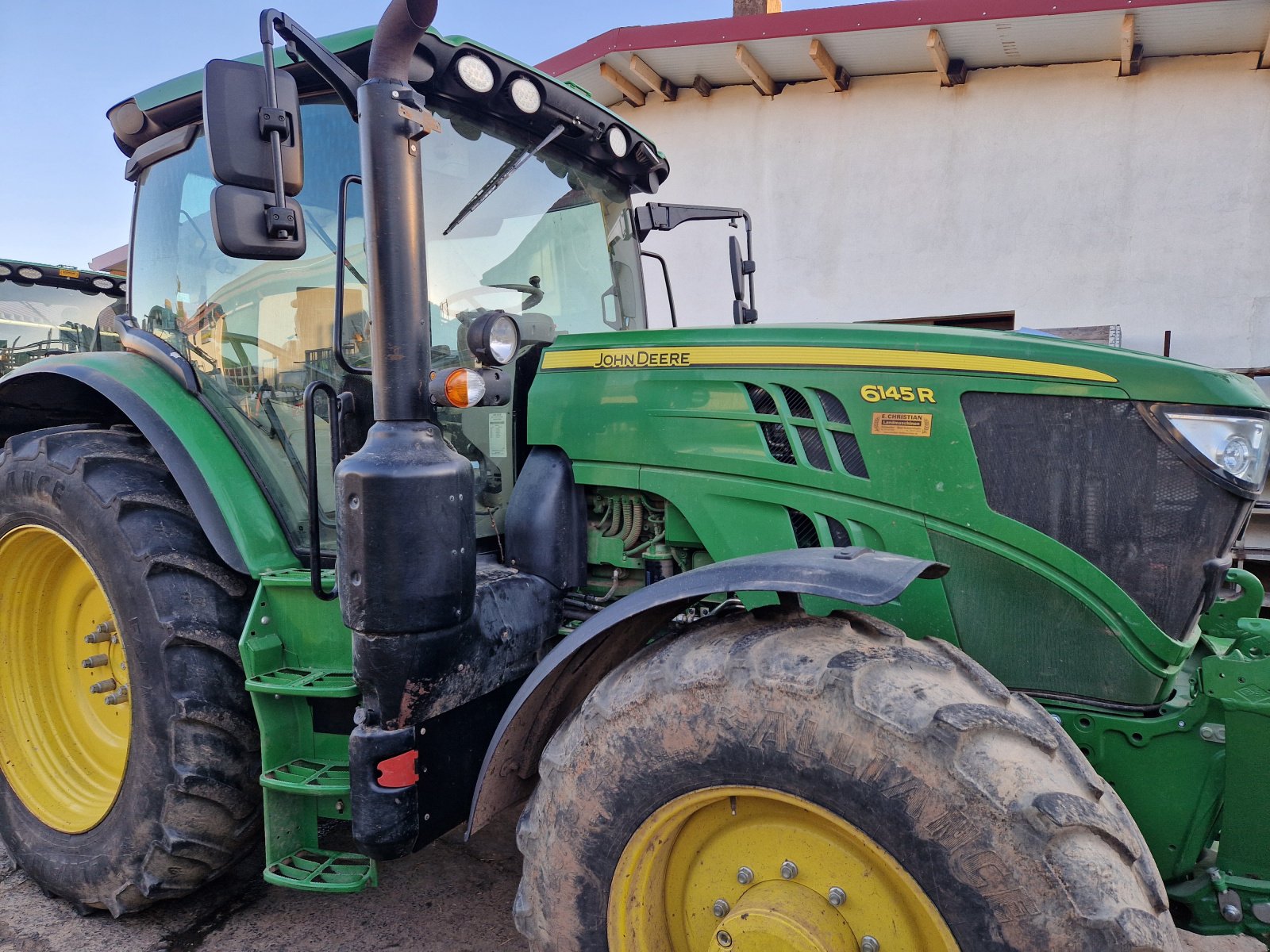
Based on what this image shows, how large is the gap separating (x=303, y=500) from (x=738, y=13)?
7.78m

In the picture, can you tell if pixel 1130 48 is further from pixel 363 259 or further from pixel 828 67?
pixel 363 259

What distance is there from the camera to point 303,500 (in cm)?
263

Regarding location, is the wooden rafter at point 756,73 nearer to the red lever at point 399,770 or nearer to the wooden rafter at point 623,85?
the wooden rafter at point 623,85

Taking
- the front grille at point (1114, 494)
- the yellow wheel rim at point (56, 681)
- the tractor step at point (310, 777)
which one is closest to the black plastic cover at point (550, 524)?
the tractor step at point (310, 777)

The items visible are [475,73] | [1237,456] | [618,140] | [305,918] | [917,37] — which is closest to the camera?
[1237,456]

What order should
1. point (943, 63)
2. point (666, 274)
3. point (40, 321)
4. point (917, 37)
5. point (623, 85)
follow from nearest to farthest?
point (666, 274) → point (917, 37) → point (943, 63) → point (40, 321) → point (623, 85)

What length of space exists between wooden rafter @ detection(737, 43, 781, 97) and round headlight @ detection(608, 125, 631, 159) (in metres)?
5.00

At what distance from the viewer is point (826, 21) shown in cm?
683

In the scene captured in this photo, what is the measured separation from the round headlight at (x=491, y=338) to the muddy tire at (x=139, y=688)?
4.03 ft

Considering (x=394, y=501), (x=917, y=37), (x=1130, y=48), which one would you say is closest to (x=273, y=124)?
(x=394, y=501)

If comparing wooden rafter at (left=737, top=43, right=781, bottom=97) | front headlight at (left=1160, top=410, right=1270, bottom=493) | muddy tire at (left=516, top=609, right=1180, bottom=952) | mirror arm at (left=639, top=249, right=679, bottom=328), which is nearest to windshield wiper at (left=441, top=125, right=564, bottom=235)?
mirror arm at (left=639, top=249, right=679, bottom=328)

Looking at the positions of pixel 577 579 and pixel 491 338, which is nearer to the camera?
pixel 491 338

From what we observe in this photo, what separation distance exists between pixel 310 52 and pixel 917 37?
6.29m

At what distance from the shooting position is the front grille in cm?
182
